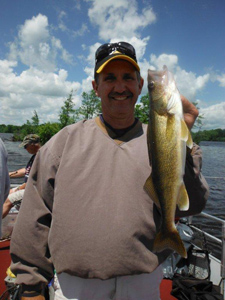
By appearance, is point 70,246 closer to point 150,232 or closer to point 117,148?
point 150,232

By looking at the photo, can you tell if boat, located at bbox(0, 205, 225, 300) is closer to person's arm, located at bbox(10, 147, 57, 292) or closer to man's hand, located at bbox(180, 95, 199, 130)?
person's arm, located at bbox(10, 147, 57, 292)

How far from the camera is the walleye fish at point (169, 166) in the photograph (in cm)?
176

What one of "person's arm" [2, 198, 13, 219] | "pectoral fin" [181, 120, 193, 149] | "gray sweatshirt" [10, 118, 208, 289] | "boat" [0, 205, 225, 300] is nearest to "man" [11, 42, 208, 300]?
"gray sweatshirt" [10, 118, 208, 289]

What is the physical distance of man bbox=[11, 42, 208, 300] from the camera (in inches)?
67.3

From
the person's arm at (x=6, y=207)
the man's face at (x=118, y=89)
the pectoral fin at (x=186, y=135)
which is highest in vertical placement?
the man's face at (x=118, y=89)

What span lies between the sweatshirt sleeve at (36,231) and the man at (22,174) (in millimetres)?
4238

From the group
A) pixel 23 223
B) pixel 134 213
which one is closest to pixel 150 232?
pixel 134 213

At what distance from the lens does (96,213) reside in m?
1.73

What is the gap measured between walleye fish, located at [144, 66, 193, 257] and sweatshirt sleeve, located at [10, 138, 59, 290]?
81 centimetres

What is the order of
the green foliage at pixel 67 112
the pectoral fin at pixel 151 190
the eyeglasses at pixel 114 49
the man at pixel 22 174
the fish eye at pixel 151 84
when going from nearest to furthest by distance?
the pectoral fin at pixel 151 190
the fish eye at pixel 151 84
the eyeglasses at pixel 114 49
the man at pixel 22 174
the green foliage at pixel 67 112

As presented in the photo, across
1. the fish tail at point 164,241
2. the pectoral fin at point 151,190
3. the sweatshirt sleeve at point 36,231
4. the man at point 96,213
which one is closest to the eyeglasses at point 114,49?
the man at point 96,213

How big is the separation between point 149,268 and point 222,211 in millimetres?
14758

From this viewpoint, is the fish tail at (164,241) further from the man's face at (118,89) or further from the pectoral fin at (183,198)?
the man's face at (118,89)

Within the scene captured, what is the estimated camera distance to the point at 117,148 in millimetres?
1958
